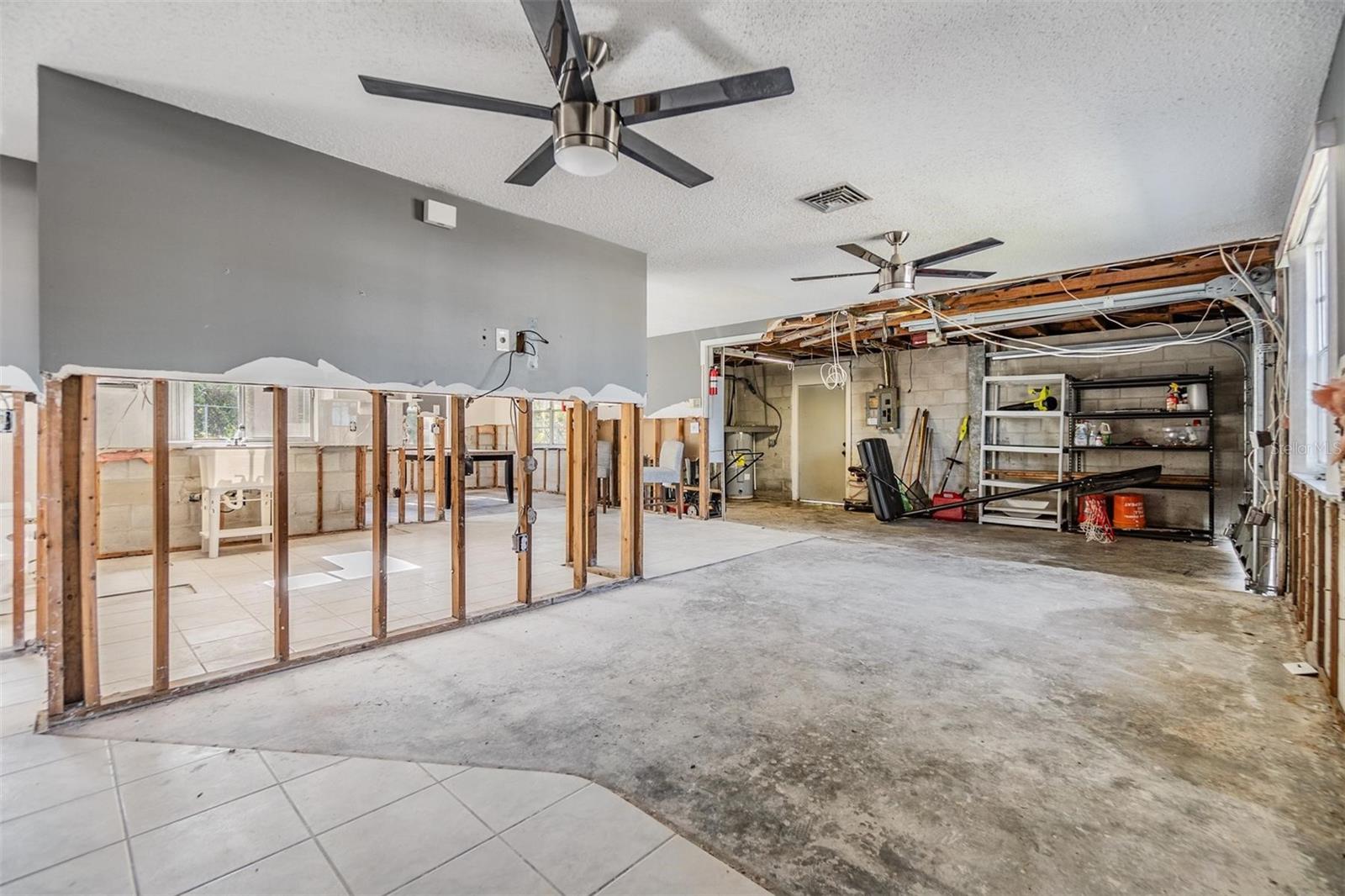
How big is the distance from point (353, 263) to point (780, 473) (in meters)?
7.92

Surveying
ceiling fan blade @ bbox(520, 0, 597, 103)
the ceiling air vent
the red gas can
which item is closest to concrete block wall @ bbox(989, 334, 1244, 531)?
the red gas can

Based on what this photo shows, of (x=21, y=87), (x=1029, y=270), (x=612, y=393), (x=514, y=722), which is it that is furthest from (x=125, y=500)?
(x=1029, y=270)

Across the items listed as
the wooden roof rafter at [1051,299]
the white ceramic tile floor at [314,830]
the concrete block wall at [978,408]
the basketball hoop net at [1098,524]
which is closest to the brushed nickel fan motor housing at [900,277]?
the wooden roof rafter at [1051,299]

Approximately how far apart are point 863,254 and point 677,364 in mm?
3940

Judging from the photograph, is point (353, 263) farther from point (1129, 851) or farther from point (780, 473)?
point (780, 473)

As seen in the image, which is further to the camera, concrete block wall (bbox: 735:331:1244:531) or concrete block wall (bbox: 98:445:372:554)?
concrete block wall (bbox: 735:331:1244:531)

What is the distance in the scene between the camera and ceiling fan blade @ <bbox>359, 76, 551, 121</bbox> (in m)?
1.81

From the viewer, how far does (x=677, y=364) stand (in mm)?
7566

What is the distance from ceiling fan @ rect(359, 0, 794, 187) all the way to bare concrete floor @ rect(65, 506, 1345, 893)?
2.05 meters

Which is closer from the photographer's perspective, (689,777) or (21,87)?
(689,777)

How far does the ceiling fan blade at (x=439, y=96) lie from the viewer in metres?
1.81

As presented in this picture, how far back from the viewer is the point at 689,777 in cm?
185

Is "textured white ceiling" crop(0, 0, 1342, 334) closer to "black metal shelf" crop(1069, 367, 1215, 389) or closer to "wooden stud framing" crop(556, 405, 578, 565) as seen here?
"wooden stud framing" crop(556, 405, 578, 565)

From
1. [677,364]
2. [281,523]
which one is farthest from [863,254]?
[677,364]
